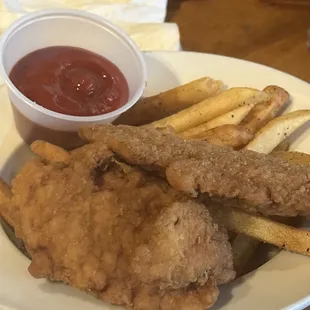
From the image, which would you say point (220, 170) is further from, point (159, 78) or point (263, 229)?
point (159, 78)

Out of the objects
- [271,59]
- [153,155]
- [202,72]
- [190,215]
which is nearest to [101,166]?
[153,155]

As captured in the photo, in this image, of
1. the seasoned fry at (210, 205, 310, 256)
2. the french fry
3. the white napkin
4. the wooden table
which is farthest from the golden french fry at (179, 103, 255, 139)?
the wooden table

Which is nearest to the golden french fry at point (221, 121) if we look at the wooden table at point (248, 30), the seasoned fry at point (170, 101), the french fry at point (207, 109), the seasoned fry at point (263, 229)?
the french fry at point (207, 109)

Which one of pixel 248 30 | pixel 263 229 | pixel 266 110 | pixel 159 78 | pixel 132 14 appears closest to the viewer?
pixel 263 229

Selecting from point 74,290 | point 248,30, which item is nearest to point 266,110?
point 74,290

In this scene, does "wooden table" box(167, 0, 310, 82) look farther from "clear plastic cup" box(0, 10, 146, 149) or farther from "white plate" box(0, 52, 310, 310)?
"white plate" box(0, 52, 310, 310)

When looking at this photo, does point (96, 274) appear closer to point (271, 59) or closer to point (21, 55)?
point (21, 55)
